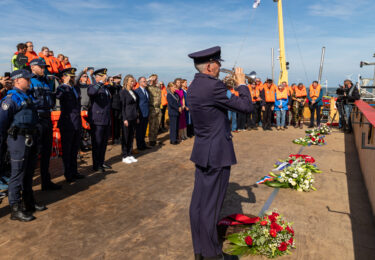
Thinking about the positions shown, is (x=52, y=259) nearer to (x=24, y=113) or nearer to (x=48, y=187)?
(x=24, y=113)

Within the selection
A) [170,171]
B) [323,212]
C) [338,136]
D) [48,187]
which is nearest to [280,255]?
[323,212]

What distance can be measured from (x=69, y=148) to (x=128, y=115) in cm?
215

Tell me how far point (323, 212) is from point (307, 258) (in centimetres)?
141

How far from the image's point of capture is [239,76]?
2.96m

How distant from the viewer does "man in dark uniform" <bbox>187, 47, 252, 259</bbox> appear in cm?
276

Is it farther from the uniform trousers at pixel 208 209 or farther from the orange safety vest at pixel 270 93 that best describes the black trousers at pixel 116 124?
the uniform trousers at pixel 208 209

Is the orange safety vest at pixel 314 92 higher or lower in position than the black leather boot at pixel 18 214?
higher

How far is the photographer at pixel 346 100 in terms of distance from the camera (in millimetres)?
11088

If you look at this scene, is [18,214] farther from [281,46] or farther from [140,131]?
[281,46]

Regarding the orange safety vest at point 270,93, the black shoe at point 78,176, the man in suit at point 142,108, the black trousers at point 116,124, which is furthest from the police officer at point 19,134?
the orange safety vest at point 270,93

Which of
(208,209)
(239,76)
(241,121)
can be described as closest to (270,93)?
(241,121)

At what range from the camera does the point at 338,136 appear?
11.2m

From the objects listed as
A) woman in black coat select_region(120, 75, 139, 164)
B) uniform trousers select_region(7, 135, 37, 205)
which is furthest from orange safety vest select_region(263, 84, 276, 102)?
uniform trousers select_region(7, 135, 37, 205)

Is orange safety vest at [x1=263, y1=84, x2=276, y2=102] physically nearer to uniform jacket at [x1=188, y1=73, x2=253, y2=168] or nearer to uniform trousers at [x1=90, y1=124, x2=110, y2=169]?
uniform trousers at [x1=90, y1=124, x2=110, y2=169]
